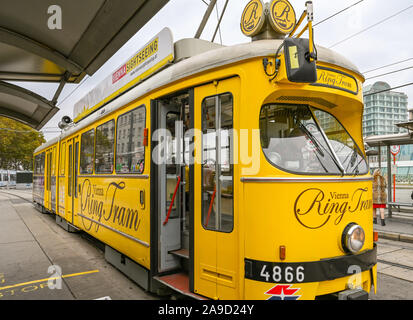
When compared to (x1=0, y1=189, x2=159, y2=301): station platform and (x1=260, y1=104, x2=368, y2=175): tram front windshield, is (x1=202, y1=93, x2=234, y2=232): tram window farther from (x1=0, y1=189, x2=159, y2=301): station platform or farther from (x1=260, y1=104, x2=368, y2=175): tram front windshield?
(x1=0, y1=189, x2=159, y2=301): station platform

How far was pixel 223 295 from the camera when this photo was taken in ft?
10.3

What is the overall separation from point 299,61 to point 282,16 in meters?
0.94

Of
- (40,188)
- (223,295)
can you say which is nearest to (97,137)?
(223,295)

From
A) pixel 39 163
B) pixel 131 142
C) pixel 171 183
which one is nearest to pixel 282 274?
Answer: pixel 171 183

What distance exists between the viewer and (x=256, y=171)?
301 cm

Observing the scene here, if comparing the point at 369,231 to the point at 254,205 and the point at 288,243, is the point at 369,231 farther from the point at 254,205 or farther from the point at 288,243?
the point at 254,205

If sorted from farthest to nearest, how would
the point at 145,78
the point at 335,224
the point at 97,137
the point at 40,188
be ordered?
the point at 40,188
the point at 97,137
the point at 145,78
the point at 335,224


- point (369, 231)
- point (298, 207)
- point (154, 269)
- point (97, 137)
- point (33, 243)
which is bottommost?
point (33, 243)

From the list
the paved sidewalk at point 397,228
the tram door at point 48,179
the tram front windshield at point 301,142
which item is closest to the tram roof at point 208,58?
the tram front windshield at point 301,142

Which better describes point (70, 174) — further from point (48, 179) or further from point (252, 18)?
point (252, 18)

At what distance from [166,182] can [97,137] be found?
9.07 feet

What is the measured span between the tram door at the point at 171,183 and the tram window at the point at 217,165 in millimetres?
795

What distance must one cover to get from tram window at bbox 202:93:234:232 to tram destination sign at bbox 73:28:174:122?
1264 millimetres
